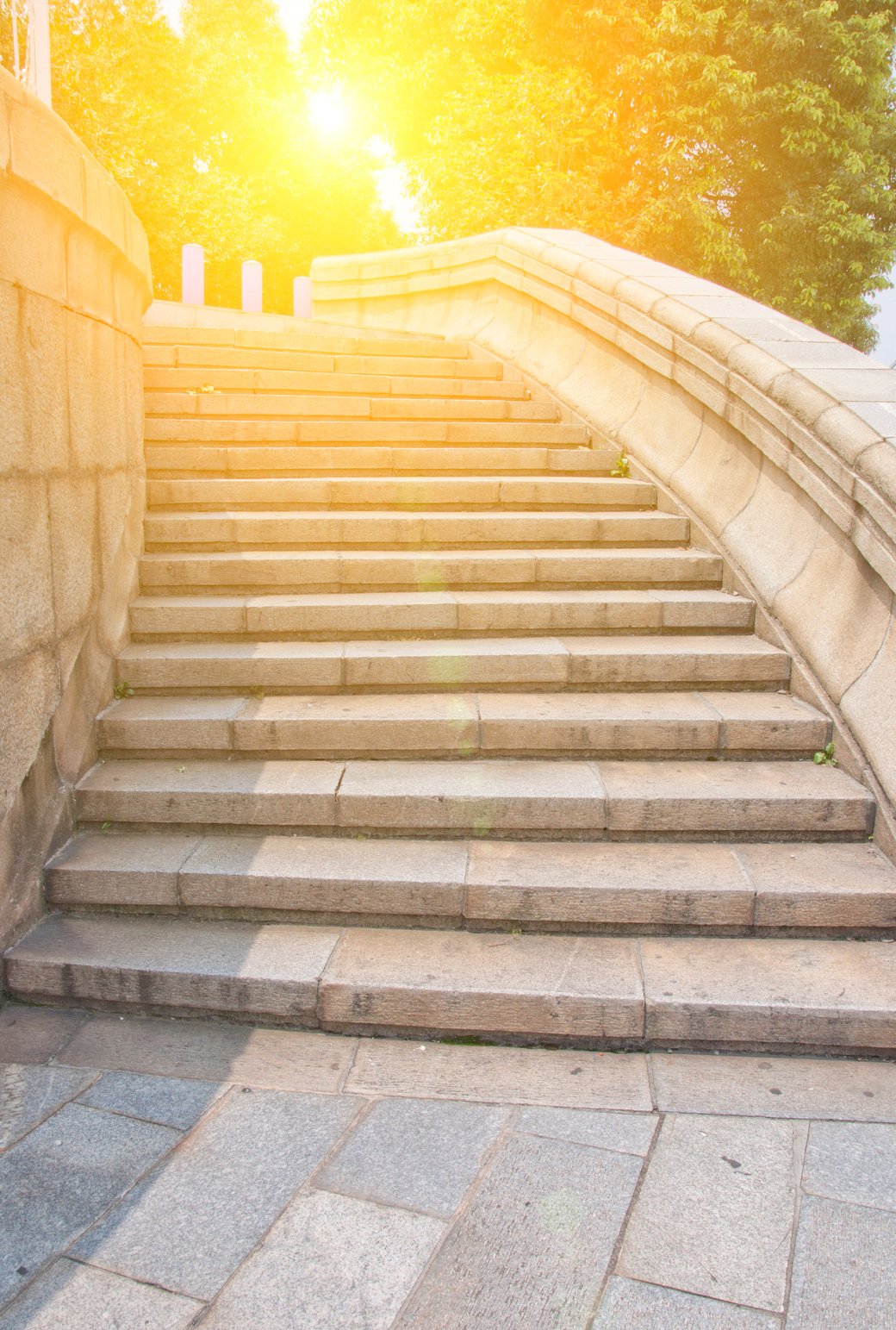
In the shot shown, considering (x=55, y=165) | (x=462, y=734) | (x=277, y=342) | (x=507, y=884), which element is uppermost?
(x=277, y=342)

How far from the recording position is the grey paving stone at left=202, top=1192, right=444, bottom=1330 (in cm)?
200

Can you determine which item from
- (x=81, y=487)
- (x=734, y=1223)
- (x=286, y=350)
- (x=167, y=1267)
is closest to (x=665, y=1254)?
(x=734, y=1223)

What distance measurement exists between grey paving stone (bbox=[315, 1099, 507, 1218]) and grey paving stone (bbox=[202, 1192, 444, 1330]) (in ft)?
0.18

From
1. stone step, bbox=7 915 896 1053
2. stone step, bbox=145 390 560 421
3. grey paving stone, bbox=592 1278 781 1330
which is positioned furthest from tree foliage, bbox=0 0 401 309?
grey paving stone, bbox=592 1278 781 1330

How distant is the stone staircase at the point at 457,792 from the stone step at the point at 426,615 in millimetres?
16

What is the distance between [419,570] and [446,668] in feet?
2.72

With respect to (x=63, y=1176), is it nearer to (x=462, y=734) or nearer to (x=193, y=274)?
(x=462, y=734)

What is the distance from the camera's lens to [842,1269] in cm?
212

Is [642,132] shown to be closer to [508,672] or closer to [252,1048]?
[508,672]

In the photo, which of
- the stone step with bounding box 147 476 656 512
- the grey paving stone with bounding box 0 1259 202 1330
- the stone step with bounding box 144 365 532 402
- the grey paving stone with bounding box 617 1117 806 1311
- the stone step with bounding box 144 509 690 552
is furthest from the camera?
the stone step with bounding box 144 365 532 402

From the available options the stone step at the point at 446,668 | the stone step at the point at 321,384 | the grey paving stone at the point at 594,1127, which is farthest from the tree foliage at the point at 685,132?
the grey paving stone at the point at 594,1127

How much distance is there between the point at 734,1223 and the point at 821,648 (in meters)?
2.57

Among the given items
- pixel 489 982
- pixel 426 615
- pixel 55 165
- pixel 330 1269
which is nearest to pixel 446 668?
pixel 426 615

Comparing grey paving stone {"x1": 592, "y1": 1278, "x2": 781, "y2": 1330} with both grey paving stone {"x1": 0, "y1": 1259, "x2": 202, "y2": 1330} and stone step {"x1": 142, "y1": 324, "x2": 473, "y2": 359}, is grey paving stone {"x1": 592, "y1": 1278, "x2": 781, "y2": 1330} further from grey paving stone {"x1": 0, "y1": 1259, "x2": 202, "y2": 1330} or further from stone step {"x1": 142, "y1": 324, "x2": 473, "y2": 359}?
stone step {"x1": 142, "y1": 324, "x2": 473, "y2": 359}
